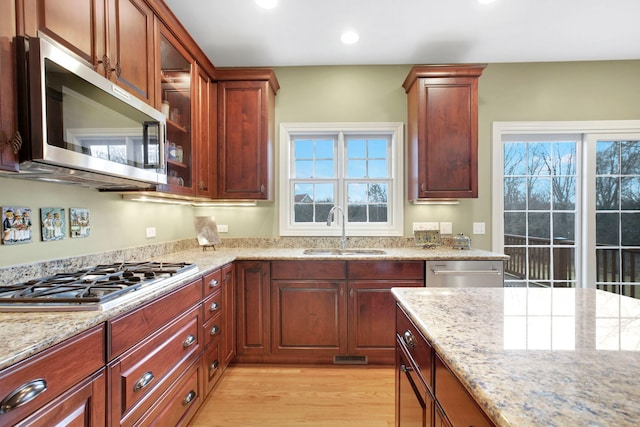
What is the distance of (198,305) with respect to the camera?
6.06 feet

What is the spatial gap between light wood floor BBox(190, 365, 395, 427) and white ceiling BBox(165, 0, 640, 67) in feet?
9.21

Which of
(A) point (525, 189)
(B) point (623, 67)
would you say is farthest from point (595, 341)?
(B) point (623, 67)

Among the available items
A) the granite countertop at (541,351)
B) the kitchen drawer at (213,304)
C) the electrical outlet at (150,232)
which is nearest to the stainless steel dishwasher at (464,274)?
the granite countertop at (541,351)

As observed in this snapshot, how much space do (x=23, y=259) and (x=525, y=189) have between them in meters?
3.95

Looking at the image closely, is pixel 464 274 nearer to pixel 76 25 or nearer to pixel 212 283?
pixel 212 283

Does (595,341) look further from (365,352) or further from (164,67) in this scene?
(164,67)

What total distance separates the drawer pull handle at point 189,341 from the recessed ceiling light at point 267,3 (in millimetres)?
2294

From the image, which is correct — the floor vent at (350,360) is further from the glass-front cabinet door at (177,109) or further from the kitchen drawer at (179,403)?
the glass-front cabinet door at (177,109)

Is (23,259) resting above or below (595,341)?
above

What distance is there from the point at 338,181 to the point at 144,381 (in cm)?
239

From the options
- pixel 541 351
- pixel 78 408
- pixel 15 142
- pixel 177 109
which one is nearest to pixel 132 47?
pixel 177 109

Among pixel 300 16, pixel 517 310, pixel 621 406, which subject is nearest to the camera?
pixel 621 406

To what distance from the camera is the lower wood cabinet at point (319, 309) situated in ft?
8.13

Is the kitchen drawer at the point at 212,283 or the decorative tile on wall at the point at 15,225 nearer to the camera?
the decorative tile on wall at the point at 15,225
